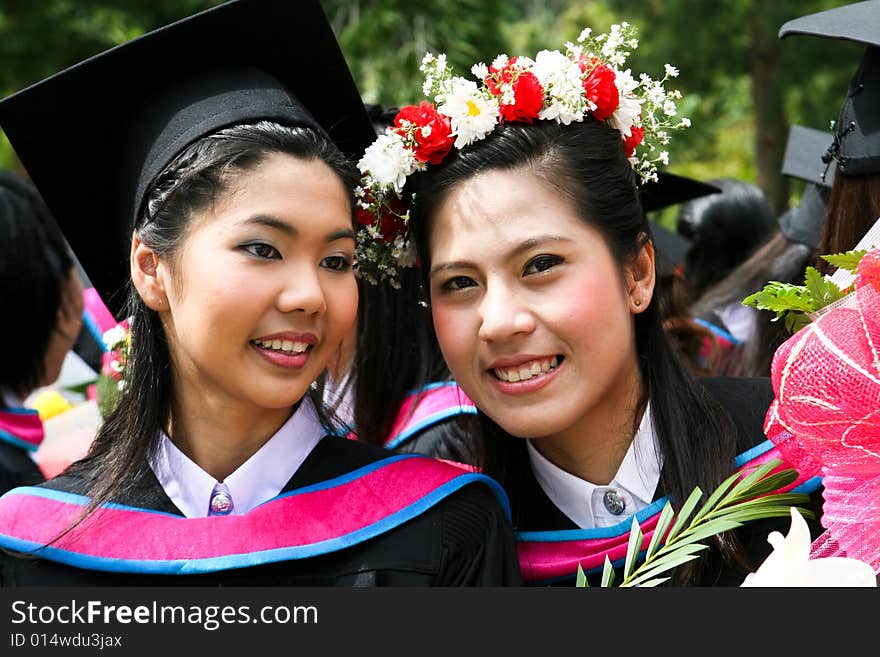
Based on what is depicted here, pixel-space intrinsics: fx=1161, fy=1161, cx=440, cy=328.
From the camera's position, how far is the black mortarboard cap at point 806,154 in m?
4.23

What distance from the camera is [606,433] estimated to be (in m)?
2.71

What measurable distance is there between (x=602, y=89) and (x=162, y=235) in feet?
3.33

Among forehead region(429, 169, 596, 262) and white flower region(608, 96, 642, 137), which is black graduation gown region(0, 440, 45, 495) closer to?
forehead region(429, 169, 596, 262)

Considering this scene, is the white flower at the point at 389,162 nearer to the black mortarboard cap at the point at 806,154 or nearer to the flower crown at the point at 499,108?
the flower crown at the point at 499,108

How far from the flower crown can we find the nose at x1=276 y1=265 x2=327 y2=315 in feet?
1.05

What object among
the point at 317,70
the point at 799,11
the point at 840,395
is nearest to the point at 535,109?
the point at 317,70

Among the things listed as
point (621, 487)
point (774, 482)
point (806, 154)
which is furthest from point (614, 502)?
point (806, 154)

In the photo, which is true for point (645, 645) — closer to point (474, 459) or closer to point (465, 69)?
point (474, 459)

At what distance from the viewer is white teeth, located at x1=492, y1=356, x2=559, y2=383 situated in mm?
2504

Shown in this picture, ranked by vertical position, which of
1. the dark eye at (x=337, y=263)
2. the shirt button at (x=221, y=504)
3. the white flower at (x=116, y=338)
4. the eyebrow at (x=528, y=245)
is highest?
the white flower at (x=116, y=338)

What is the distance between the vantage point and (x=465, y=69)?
8.09m

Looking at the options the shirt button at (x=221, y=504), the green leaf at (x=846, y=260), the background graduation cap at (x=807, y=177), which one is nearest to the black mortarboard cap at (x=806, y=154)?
the background graduation cap at (x=807, y=177)

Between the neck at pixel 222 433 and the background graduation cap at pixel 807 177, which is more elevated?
the background graduation cap at pixel 807 177

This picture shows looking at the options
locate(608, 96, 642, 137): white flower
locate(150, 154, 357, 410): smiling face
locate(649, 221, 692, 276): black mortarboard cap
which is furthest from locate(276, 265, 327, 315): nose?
locate(649, 221, 692, 276): black mortarboard cap
